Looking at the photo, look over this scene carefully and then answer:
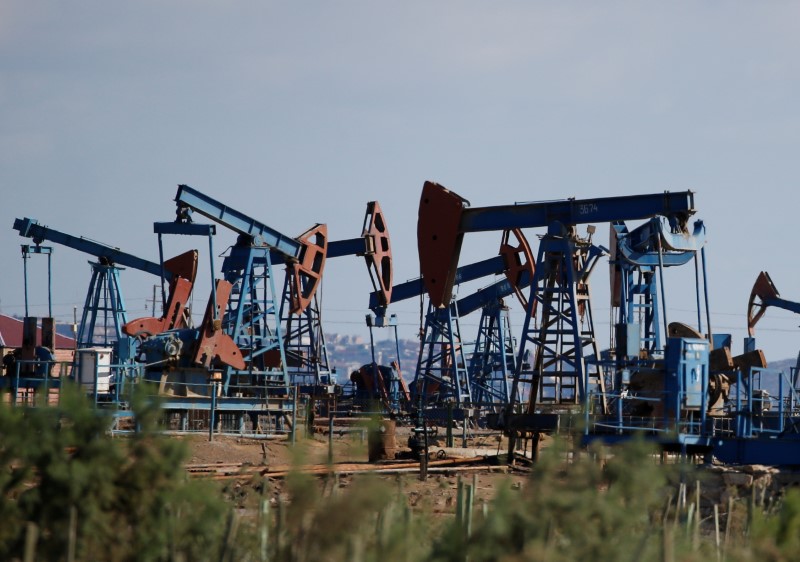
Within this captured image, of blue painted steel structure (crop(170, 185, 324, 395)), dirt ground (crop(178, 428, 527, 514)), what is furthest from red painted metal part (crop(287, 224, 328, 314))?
dirt ground (crop(178, 428, 527, 514))

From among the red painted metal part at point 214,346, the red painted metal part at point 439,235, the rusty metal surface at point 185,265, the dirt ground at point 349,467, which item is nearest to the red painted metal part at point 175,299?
the rusty metal surface at point 185,265

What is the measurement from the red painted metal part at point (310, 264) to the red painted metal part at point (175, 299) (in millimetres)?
2174

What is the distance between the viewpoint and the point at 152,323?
26.8m

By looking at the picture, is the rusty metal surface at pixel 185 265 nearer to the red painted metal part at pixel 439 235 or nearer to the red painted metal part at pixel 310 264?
the red painted metal part at pixel 310 264

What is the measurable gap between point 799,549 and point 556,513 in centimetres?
174

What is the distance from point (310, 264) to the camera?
2991cm

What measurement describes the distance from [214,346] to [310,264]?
21.1ft

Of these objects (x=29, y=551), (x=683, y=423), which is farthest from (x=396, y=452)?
(x=29, y=551)

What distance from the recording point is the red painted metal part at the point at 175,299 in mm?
26266

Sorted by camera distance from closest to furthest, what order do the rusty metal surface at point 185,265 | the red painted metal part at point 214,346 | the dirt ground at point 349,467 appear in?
the dirt ground at point 349,467 < the red painted metal part at point 214,346 < the rusty metal surface at point 185,265

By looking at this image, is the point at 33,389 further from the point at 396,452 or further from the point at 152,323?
the point at 396,452

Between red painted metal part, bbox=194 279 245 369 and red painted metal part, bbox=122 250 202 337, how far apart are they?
245cm

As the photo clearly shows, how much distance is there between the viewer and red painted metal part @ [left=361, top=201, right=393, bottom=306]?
104 feet

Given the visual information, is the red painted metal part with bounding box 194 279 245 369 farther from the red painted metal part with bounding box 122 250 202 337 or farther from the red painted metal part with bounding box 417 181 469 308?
the red painted metal part with bounding box 417 181 469 308
